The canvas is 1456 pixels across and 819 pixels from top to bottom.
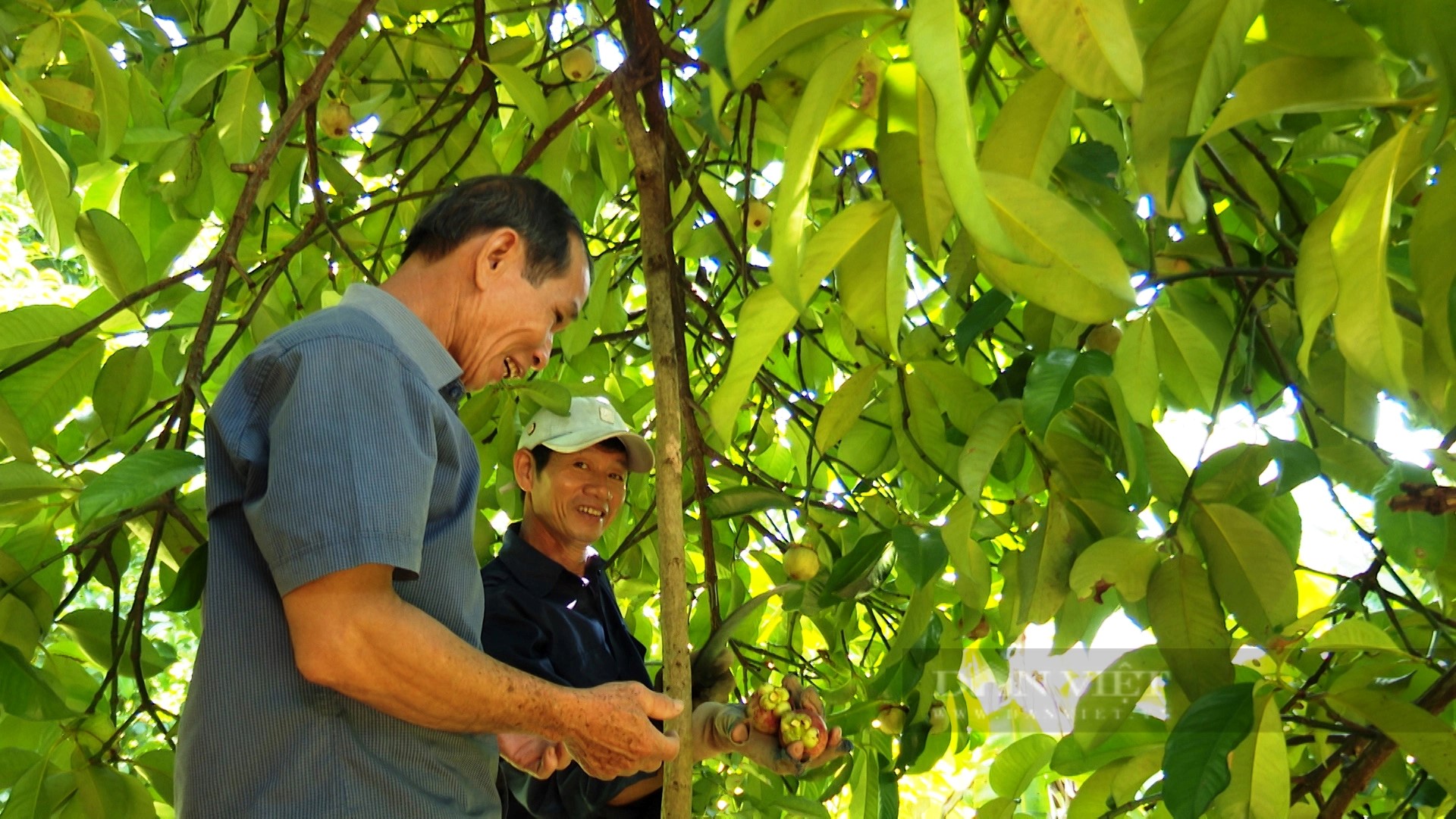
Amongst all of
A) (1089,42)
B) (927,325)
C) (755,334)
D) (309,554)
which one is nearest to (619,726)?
(309,554)

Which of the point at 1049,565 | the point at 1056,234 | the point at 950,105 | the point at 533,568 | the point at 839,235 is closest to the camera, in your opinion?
the point at 950,105

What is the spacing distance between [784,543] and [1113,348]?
639 mm

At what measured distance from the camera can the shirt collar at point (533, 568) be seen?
1.97 meters

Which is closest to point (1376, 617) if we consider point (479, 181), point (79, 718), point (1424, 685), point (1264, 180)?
point (1424, 685)

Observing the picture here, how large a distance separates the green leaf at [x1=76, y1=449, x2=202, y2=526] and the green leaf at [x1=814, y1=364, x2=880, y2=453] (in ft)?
1.99

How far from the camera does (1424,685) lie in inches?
56.3

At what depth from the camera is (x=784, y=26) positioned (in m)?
0.78

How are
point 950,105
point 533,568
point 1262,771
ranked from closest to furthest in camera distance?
point 950,105
point 1262,771
point 533,568

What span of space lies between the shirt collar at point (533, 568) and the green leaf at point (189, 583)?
64 centimetres

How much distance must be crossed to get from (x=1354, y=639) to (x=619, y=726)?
0.64 m

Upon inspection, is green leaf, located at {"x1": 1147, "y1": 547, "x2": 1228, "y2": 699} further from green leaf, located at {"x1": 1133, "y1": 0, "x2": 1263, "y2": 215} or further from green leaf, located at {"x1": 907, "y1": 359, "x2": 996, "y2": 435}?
green leaf, located at {"x1": 1133, "y1": 0, "x2": 1263, "y2": 215}

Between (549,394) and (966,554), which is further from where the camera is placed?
(549,394)

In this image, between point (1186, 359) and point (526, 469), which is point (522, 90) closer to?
point (526, 469)

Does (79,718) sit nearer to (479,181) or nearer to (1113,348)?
(479,181)
